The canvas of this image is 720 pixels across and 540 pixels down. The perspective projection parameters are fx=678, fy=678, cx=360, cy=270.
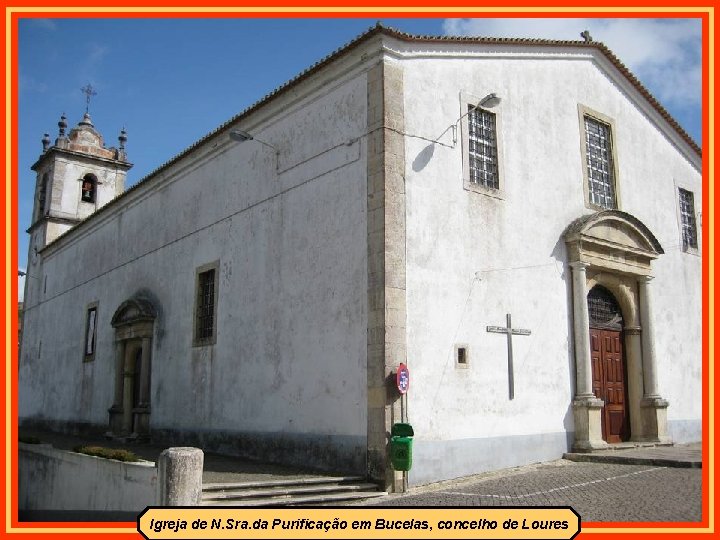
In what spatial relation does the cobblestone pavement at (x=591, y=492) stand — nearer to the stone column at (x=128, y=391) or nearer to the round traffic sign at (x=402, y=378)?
the round traffic sign at (x=402, y=378)

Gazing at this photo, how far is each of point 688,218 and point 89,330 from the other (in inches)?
693

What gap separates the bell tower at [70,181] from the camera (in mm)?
26688

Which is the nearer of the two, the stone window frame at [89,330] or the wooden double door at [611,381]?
the wooden double door at [611,381]

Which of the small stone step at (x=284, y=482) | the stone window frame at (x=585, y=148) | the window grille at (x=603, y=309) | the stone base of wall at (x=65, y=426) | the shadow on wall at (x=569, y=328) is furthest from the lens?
the stone base of wall at (x=65, y=426)

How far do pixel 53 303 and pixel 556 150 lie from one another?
19.6m

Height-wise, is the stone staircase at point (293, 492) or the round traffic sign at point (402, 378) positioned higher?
the round traffic sign at point (402, 378)

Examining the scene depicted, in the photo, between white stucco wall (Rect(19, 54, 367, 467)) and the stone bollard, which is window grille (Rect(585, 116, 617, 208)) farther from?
the stone bollard

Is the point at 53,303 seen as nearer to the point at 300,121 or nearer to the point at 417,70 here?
the point at 300,121

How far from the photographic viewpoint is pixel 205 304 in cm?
1524

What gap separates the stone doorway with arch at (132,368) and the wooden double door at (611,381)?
10.4 meters

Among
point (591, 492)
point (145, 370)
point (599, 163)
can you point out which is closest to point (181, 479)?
point (591, 492)

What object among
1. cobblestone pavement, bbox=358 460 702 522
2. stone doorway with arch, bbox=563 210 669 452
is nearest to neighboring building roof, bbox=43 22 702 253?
stone doorway with arch, bbox=563 210 669 452

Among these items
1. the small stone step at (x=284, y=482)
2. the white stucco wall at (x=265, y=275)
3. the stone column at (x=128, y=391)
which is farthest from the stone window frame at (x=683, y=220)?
the stone column at (x=128, y=391)

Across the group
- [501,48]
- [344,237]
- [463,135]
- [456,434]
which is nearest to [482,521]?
[456,434]
